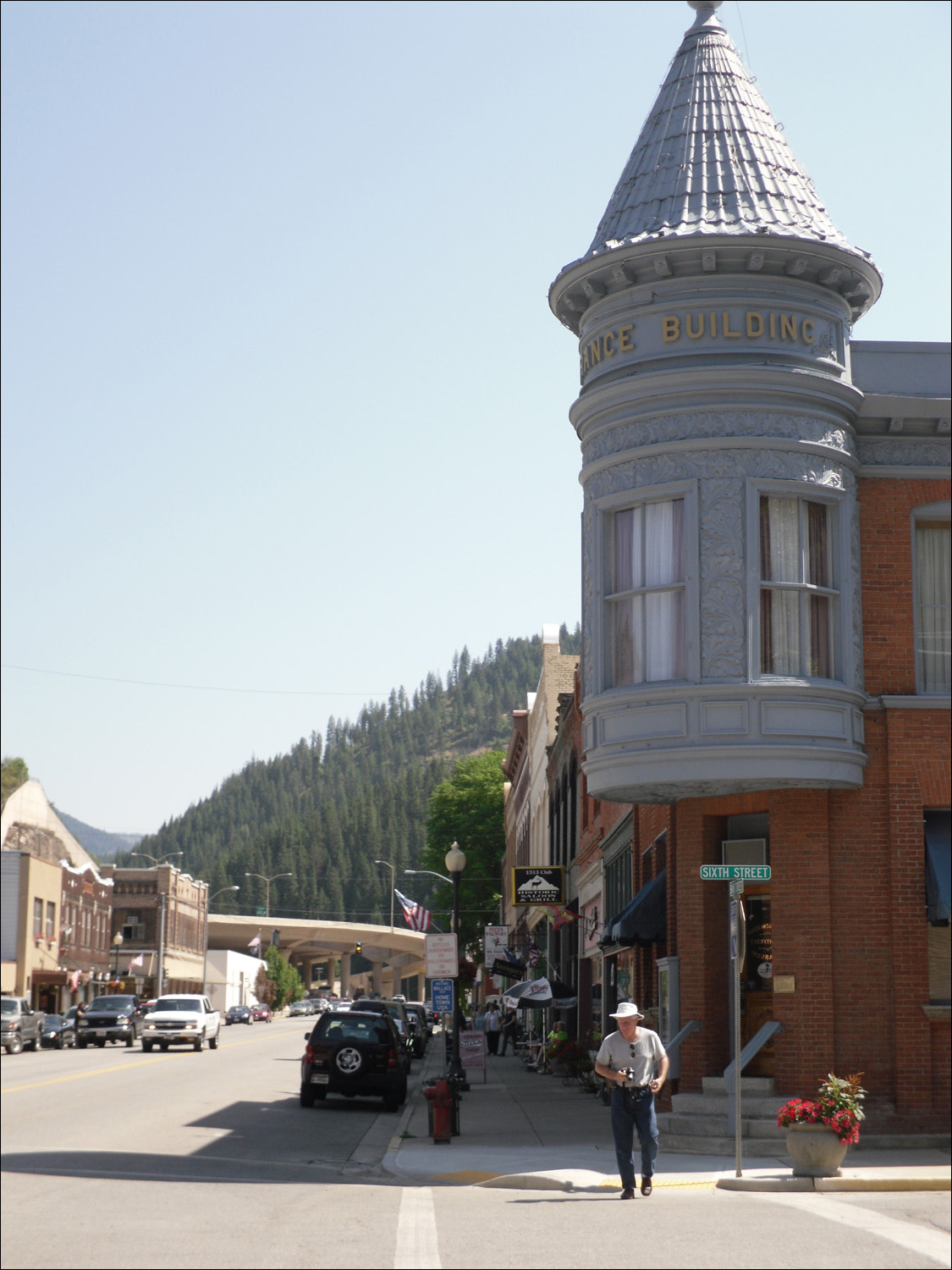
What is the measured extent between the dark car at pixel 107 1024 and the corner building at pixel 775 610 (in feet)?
126

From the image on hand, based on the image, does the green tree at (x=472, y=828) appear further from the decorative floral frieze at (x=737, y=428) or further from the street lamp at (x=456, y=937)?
the decorative floral frieze at (x=737, y=428)

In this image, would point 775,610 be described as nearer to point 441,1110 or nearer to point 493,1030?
point 441,1110

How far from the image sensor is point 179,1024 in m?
46.7

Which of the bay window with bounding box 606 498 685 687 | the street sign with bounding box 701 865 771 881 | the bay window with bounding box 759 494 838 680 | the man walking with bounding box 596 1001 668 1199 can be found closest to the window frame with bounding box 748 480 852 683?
the bay window with bounding box 759 494 838 680

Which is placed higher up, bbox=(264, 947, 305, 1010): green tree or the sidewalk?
the sidewalk

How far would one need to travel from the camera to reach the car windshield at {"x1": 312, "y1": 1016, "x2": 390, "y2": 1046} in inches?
1051

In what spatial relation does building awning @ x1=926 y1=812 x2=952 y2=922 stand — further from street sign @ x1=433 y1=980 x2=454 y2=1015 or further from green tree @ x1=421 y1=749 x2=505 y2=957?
green tree @ x1=421 y1=749 x2=505 y2=957

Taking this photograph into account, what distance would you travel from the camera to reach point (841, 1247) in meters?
10.3

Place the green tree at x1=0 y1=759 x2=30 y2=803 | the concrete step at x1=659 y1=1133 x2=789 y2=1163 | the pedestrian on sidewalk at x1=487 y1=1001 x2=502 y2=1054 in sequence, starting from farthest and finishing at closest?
the green tree at x1=0 y1=759 x2=30 y2=803 < the pedestrian on sidewalk at x1=487 y1=1001 x2=502 y2=1054 < the concrete step at x1=659 y1=1133 x2=789 y2=1163

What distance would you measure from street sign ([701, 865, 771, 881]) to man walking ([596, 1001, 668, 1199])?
1.88 metres

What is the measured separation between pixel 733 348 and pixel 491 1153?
10.2 meters

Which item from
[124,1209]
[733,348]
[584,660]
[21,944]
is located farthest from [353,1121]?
[21,944]

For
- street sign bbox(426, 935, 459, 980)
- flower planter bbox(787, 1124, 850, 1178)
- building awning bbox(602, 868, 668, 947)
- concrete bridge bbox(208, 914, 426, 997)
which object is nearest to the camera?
flower planter bbox(787, 1124, 850, 1178)

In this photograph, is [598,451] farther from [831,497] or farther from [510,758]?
[510,758]
